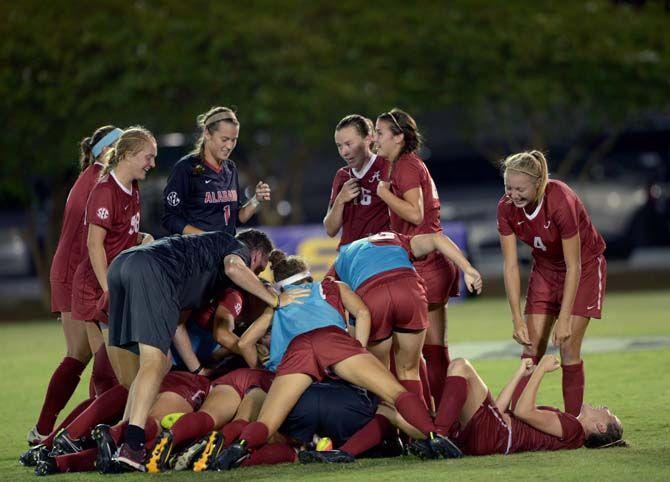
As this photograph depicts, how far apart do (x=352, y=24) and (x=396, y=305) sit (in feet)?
43.2

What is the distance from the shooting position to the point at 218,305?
23.0 ft

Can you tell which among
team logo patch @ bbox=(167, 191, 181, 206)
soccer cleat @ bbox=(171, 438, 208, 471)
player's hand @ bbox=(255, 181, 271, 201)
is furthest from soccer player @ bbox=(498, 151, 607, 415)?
team logo patch @ bbox=(167, 191, 181, 206)

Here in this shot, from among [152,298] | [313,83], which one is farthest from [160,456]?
[313,83]

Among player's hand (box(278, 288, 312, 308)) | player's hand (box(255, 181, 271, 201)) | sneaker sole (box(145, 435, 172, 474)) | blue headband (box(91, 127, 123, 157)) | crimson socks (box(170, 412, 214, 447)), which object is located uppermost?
blue headband (box(91, 127, 123, 157))

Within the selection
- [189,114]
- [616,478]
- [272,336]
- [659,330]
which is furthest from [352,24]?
[616,478]

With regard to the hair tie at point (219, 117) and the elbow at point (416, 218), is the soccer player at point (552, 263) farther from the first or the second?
the hair tie at point (219, 117)

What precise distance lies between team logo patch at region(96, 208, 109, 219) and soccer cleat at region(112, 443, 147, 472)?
5.31 feet

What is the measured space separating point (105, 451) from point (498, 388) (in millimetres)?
3720

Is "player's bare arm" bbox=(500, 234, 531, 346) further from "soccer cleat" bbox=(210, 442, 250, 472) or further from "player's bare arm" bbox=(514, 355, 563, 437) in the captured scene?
"soccer cleat" bbox=(210, 442, 250, 472)

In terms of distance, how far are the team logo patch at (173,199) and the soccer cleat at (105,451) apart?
7.08ft

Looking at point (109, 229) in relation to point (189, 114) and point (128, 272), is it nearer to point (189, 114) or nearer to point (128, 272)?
point (128, 272)

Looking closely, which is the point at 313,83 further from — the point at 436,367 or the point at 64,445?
the point at 64,445

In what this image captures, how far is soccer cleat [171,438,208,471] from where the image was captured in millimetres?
6160

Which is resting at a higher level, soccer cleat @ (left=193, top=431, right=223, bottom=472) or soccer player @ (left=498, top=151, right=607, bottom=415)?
soccer player @ (left=498, top=151, right=607, bottom=415)
